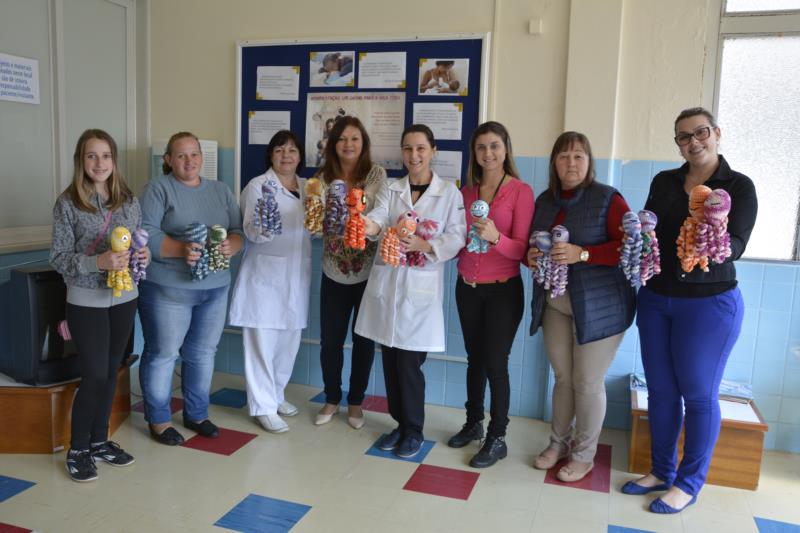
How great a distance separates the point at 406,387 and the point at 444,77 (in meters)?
1.68

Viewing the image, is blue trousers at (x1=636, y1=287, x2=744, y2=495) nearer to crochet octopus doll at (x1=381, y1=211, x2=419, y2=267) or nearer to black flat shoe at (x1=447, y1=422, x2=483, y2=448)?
black flat shoe at (x1=447, y1=422, x2=483, y2=448)

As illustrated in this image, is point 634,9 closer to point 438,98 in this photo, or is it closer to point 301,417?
point 438,98

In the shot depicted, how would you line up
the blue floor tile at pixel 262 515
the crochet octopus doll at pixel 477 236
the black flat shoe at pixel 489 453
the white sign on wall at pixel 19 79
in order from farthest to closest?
the white sign on wall at pixel 19 79 < the black flat shoe at pixel 489 453 < the crochet octopus doll at pixel 477 236 < the blue floor tile at pixel 262 515

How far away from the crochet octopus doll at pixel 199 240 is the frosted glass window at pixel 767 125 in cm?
256

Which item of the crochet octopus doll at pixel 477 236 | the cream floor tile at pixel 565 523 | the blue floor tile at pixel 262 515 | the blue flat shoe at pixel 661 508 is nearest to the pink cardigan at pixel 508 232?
the crochet octopus doll at pixel 477 236

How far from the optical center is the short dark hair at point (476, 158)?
2.83 m

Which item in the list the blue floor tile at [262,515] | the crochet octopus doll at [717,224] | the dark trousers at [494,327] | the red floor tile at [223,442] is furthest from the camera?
the red floor tile at [223,442]

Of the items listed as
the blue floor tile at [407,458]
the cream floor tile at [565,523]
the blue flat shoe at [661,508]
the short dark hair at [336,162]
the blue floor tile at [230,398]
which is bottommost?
the blue floor tile at [230,398]

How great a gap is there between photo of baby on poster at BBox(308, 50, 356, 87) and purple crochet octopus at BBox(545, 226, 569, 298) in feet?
5.57

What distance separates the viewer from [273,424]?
11.0ft

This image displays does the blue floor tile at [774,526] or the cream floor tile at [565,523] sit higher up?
the cream floor tile at [565,523]

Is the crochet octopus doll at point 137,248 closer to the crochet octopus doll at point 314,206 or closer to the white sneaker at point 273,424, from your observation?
the crochet octopus doll at point 314,206

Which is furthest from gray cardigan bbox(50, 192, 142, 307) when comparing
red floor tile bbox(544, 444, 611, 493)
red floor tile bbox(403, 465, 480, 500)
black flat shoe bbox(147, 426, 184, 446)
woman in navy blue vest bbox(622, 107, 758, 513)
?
woman in navy blue vest bbox(622, 107, 758, 513)

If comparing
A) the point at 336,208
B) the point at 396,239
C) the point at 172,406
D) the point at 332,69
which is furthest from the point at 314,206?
the point at 172,406
